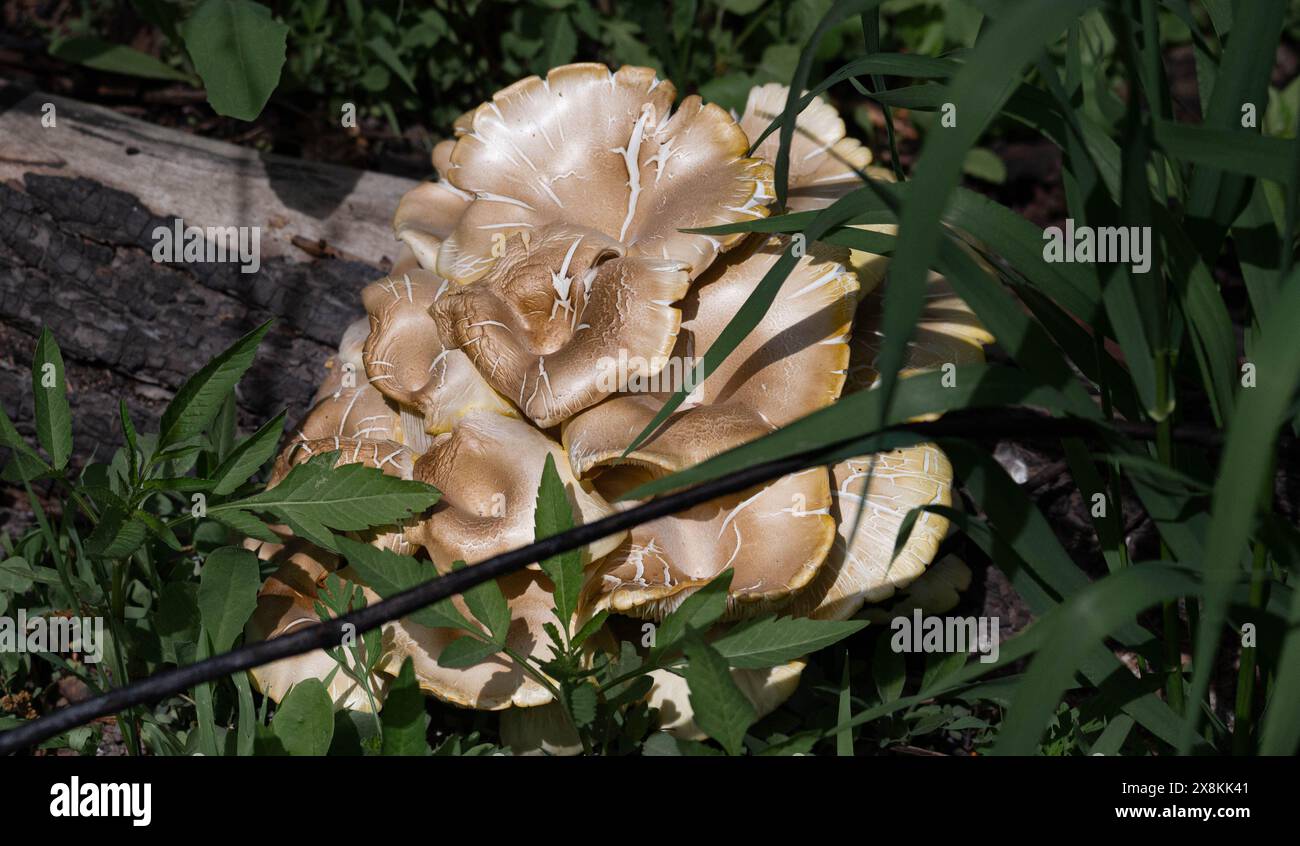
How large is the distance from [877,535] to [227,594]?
A: 5.00ft

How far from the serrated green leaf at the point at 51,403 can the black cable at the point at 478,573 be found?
3.20 ft

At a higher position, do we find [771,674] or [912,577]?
[912,577]

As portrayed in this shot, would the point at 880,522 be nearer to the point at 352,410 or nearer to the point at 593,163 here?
the point at 593,163

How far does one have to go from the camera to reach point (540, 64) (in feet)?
13.4

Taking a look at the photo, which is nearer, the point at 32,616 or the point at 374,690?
the point at 374,690

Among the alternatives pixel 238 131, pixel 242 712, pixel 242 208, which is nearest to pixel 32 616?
pixel 242 712

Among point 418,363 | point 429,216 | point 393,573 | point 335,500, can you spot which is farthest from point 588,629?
point 429,216

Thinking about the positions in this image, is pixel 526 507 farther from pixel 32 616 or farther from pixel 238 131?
pixel 238 131

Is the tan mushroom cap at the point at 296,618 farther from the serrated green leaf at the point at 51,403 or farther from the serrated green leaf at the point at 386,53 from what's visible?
the serrated green leaf at the point at 386,53

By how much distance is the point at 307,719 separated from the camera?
2.02 meters

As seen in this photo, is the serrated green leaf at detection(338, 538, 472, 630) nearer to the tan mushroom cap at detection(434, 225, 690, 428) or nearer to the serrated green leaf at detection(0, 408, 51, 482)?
the tan mushroom cap at detection(434, 225, 690, 428)

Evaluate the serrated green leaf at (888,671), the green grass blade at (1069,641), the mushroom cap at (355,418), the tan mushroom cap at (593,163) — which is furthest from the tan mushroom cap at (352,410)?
the green grass blade at (1069,641)

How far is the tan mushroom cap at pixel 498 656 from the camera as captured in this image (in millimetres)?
2236

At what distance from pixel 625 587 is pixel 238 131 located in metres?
3.44
